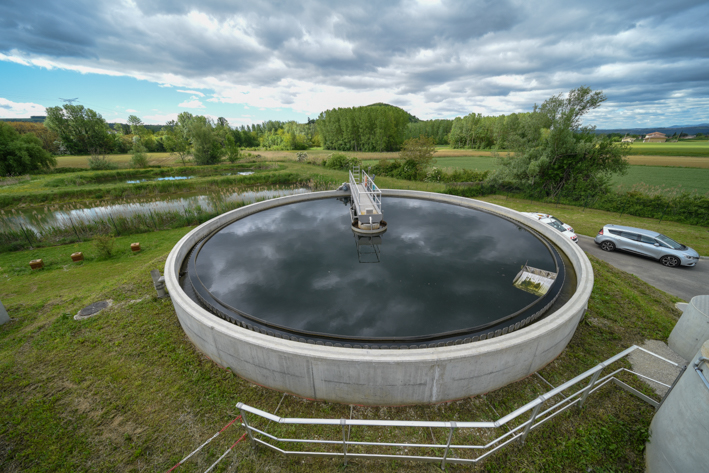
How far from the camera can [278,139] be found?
116625mm

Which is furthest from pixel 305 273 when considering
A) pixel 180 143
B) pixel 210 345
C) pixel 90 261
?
pixel 180 143

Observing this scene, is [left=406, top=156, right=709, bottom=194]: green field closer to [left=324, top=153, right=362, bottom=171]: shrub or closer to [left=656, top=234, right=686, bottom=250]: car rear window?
[left=656, top=234, right=686, bottom=250]: car rear window

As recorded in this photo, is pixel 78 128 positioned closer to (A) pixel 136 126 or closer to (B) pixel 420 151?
(A) pixel 136 126

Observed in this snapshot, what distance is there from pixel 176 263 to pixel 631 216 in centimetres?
3441

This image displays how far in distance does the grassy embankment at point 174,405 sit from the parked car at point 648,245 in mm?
6435

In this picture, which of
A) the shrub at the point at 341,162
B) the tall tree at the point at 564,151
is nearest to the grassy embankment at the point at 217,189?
the tall tree at the point at 564,151

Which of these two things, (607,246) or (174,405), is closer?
(174,405)

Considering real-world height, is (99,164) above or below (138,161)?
below

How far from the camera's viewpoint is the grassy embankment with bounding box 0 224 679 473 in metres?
5.10

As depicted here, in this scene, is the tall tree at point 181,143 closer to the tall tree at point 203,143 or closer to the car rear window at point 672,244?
the tall tree at point 203,143

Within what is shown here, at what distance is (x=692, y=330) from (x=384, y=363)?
9.31 meters

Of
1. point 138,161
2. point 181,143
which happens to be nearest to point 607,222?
point 138,161

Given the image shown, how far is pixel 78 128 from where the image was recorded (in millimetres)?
64688

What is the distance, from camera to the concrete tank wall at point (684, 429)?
3.88 metres
